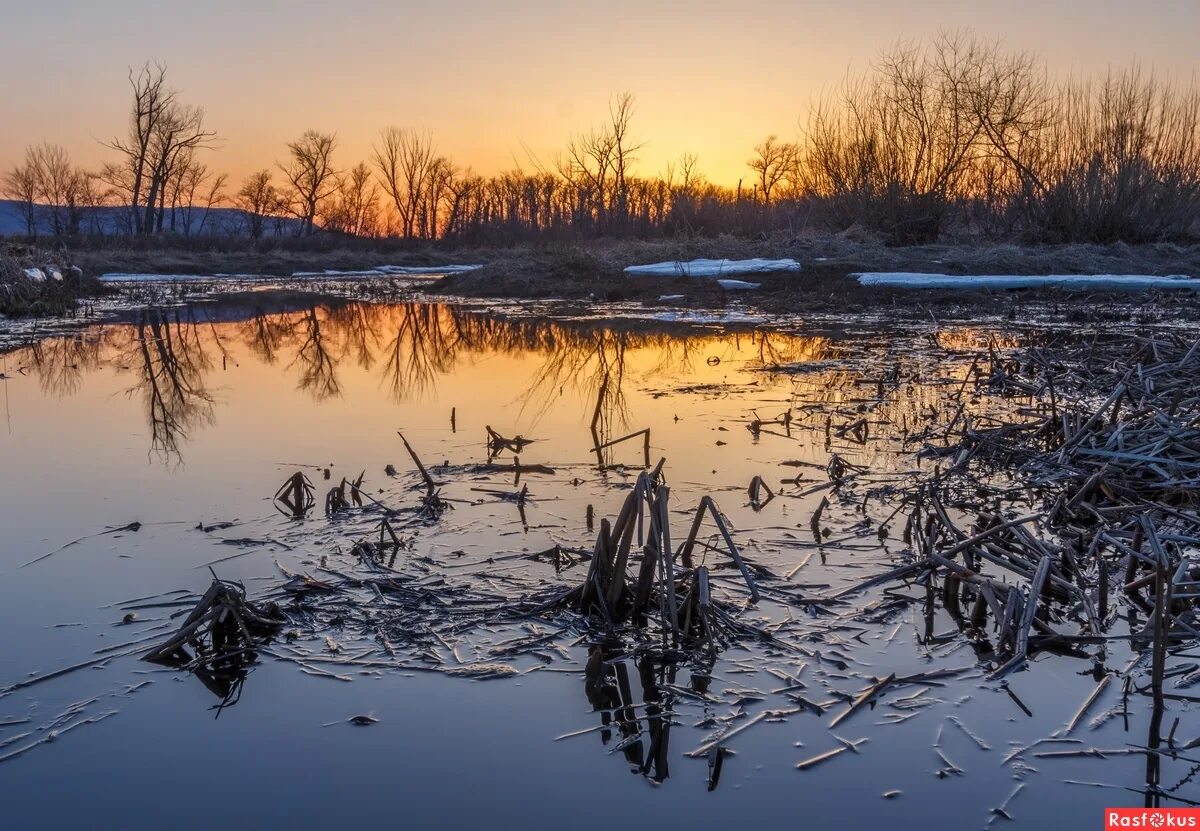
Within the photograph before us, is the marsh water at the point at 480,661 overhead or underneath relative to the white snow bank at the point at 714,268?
underneath

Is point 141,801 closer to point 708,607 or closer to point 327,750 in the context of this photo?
point 327,750

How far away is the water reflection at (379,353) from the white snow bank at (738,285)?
4.98 meters

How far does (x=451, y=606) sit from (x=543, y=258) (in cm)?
2248

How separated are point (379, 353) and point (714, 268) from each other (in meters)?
11.2

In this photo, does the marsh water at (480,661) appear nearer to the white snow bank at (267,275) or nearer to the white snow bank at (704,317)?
the white snow bank at (704,317)

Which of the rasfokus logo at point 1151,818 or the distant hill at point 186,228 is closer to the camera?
the rasfokus logo at point 1151,818

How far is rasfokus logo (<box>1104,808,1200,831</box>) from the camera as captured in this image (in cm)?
198

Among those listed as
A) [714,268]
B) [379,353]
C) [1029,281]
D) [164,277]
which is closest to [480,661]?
[379,353]

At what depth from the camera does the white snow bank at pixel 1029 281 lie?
1664 centimetres

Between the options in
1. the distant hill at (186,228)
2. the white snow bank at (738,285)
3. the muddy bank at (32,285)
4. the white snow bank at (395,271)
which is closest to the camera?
the muddy bank at (32,285)

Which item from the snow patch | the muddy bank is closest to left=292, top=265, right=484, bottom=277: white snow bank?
the snow patch

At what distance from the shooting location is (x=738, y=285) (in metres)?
18.7

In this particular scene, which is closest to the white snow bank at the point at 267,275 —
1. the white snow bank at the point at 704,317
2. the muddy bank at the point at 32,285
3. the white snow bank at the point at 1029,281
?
the muddy bank at the point at 32,285

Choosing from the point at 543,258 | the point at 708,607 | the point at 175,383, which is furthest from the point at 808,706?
the point at 543,258
